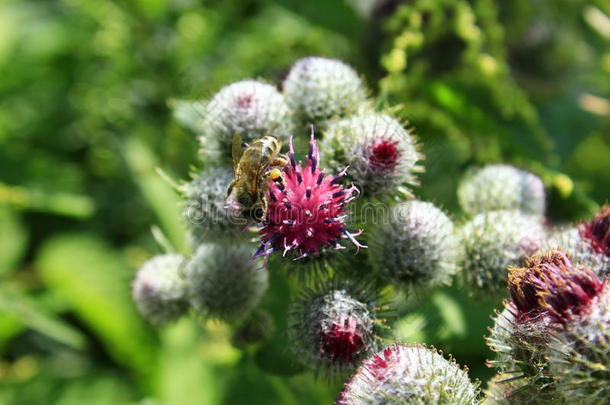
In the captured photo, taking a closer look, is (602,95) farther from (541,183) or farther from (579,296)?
(579,296)

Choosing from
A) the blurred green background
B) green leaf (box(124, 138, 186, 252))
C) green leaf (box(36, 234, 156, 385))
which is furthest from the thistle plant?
green leaf (box(36, 234, 156, 385))

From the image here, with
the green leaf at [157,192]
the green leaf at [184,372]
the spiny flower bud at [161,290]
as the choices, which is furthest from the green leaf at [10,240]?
the spiny flower bud at [161,290]

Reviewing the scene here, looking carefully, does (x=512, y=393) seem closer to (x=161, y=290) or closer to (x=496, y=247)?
(x=496, y=247)

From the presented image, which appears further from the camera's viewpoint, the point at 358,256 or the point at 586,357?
the point at 358,256

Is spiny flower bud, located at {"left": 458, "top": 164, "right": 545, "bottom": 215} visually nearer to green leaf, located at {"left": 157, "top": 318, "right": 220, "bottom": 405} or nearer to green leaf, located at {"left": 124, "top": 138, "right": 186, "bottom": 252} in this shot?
green leaf, located at {"left": 124, "top": 138, "right": 186, "bottom": 252}

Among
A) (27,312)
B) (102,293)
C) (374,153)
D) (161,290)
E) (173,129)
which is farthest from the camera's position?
(102,293)

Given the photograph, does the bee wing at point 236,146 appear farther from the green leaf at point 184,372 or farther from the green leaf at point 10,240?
the green leaf at point 10,240

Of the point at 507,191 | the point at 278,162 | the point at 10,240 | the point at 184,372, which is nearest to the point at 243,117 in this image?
the point at 278,162
